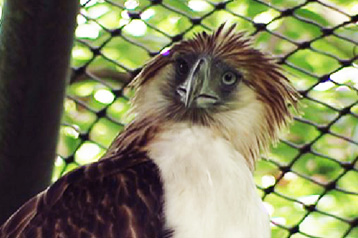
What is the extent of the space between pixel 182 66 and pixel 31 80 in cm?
56

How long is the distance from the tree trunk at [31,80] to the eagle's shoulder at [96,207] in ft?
0.28

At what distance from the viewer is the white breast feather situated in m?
2.16

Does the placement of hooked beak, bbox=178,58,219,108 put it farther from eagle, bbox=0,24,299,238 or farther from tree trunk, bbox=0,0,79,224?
tree trunk, bbox=0,0,79,224

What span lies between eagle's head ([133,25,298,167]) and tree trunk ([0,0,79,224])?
407mm

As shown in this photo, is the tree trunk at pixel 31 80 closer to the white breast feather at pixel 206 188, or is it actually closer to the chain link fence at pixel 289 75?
the white breast feather at pixel 206 188

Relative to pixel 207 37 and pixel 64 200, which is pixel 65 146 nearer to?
pixel 207 37

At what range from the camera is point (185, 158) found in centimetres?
235

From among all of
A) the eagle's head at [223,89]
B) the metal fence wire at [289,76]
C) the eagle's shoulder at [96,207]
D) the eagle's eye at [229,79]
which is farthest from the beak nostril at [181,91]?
the metal fence wire at [289,76]

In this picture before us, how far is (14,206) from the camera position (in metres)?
2.29

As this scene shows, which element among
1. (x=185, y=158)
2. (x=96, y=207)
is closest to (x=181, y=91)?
(x=185, y=158)

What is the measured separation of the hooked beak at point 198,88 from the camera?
240 centimetres

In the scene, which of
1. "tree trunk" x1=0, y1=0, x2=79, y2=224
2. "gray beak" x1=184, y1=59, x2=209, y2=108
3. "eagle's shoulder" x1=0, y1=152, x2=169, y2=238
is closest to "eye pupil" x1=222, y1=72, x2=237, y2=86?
"gray beak" x1=184, y1=59, x2=209, y2=108

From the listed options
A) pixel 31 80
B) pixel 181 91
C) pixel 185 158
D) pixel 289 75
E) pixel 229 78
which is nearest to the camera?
pixel 31 80

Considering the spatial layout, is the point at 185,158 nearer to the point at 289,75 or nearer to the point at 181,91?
the point at 181,91
